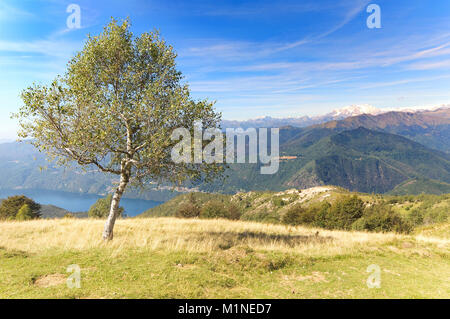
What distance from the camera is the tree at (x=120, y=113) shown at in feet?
47.0

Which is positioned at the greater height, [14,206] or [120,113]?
[120,113]

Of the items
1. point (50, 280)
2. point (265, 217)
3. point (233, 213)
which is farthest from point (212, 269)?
point (265, 217)

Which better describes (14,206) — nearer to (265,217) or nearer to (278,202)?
(265,217)

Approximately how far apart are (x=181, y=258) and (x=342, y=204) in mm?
64384

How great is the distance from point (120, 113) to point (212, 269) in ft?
35.9

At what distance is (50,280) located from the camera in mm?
9695

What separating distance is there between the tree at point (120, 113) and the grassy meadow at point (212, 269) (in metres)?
4.20

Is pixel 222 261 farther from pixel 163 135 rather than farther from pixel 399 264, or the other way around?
pixel 399 264

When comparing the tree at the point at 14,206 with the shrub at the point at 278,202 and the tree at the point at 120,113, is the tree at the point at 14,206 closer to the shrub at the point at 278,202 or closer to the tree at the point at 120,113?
the tree at the point at 120,113

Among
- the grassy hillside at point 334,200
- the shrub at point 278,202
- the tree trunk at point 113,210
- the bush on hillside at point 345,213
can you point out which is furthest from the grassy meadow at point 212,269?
the shrub at point 278,202

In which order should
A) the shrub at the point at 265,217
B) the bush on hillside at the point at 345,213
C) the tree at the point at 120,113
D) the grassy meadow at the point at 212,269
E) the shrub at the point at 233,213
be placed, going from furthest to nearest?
the shrub at the point at 265,217, the shrub at the point at 233,213, the bush on hillside at the point at 345,213, the tree at the point at 120,113, the grassy meadow at the point at 212,269
